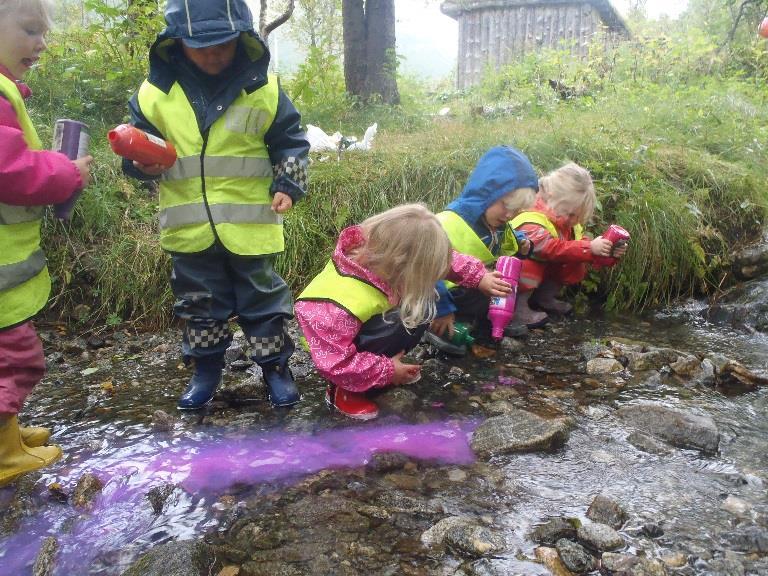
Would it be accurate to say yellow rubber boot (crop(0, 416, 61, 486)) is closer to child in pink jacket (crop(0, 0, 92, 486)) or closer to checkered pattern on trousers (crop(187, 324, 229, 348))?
child in pink jacket (crop(0, 0, 92, 486))

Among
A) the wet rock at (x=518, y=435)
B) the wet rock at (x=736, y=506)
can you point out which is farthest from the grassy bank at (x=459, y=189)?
the wet rock at (x=736, y=506)

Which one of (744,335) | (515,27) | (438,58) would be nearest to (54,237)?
(744,335)

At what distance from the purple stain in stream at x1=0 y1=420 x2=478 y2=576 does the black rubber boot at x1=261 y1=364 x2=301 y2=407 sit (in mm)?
271

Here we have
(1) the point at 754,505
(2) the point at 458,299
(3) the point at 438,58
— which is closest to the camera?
(1) the point at 754,505

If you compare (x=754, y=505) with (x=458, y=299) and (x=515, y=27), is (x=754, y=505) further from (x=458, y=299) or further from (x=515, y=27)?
(x=515, y=27)

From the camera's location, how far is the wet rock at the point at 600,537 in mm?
1796

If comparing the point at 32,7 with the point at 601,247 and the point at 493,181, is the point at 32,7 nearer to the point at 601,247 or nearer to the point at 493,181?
the point at 493,181

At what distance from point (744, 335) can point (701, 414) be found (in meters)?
1.65

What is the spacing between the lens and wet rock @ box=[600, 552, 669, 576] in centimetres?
167

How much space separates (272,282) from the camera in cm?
288

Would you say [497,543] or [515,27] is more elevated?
[515,27]

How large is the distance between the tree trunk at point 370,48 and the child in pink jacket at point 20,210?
682cm

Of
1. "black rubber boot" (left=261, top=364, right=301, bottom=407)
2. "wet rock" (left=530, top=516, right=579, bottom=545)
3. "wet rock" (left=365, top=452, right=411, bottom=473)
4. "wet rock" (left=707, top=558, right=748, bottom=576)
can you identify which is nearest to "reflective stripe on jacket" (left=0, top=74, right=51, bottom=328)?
"black rubber boot" (left=261, top=364, right=301, bottom=407)

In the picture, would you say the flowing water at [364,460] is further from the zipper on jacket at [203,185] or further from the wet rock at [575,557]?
the zipper on jacket at [203,185]
